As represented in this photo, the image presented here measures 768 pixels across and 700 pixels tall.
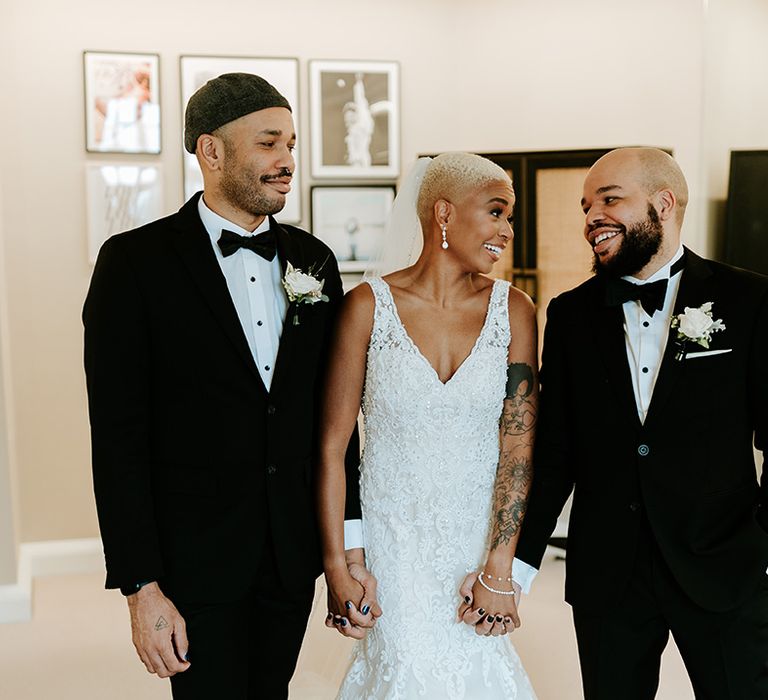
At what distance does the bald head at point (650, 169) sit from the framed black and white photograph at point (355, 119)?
3.08m

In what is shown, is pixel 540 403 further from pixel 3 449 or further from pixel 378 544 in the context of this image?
pixel 3 449

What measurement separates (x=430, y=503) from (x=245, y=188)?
89 centimetres

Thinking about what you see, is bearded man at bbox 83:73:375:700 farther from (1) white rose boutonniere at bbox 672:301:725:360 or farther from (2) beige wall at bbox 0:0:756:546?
(2) beige wall at bbox 0:0:756:546

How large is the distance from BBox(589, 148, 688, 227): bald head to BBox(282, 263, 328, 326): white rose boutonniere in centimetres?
73

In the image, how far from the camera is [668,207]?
229 centimetres

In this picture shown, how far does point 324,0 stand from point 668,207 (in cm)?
344

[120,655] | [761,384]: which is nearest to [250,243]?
[761,384]

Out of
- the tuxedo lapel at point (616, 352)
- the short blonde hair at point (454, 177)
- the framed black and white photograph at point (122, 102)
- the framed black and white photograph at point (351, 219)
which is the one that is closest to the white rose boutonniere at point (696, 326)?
the tuxedo lapel at point (616, 352)

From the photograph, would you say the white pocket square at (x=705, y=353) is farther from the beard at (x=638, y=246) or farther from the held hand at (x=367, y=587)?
the held hand at (x=367, y=587)

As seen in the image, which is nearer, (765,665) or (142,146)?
(765,665)

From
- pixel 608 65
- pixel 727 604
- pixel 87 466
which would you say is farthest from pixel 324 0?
pixel 727 604

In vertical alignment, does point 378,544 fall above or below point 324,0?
below

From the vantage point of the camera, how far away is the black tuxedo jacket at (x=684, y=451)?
2174mm

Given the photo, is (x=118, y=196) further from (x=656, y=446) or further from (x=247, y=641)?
(x=656, y=446)
